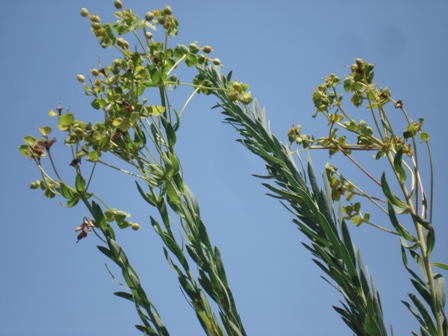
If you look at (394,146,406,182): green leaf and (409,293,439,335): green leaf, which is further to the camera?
(394,146,406,182): green leaf

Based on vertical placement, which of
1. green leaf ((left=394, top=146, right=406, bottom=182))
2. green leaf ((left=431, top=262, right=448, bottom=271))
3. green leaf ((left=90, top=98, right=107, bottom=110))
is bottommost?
green leaf ((left=431, top=262, right=448, bottom=271))

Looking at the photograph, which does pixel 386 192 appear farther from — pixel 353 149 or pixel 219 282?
pixel 219 282

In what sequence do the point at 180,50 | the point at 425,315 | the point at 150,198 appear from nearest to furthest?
the point at 425,315
the point at 150,198
the point at 180,50

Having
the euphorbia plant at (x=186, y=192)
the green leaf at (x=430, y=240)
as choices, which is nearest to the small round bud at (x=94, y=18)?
A: the euphorbia plant at (x=186, y=192)

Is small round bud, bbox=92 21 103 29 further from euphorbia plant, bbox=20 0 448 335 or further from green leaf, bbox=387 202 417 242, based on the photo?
green leaf, bbox=387 202 417 242

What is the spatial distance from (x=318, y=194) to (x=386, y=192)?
7.1 inches

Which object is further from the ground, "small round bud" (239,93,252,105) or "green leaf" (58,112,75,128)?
"small round bud" (239,93,252,105)

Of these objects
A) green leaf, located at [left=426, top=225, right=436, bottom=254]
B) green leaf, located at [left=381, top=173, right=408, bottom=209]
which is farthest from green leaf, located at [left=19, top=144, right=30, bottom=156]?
green leaf, located at [left=426, top=225, right=436, bottom=254]

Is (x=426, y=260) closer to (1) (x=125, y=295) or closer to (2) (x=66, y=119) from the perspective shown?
(1) (x=125, y=295)

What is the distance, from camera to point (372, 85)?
5.36ft

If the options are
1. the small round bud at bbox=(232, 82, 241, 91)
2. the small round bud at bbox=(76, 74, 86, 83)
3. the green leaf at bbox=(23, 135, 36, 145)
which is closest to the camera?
the green leaf at bbox=(23, 135, 36, 145)

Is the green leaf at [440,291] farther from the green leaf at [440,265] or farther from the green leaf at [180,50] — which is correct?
the green leaf at [180,50]

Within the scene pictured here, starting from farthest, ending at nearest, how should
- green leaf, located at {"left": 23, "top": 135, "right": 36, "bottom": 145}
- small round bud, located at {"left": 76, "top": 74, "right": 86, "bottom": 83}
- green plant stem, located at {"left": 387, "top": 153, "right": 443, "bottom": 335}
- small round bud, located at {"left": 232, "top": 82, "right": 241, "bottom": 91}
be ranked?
small round bud, located at {"left": 232, "top": 82, "right": 241, "bottom": 91} < small round bud, located at {"left": 76, "top": 74, "right": 86, "bottom": 83} < green leaf, located at {"left": 23, "top": 135, "right": 36, "bottom": 145} < green plant stem, located at {"left": 387, "top": 153, "right": 443, "bottom": 335}

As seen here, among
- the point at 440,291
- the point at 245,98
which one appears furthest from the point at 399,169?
the point at 245,98
